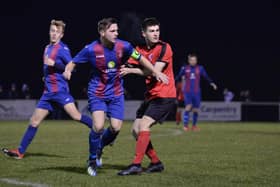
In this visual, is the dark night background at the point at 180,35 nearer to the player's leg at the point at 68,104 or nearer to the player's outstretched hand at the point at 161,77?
the player's leg at the point at 68,104

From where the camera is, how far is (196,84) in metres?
19.5

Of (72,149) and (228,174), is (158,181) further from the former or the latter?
(72,149)

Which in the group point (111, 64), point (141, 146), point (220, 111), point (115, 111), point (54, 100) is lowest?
point (220, 111)

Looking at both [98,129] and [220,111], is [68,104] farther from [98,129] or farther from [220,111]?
[220,111]

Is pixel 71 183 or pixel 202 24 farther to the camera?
pixel 202 24

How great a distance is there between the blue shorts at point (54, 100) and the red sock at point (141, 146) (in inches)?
105

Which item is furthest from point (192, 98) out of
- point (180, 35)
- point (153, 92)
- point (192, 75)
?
point (180, 35)

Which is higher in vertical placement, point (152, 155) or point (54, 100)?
point (54, 100)

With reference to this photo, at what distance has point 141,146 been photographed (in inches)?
312

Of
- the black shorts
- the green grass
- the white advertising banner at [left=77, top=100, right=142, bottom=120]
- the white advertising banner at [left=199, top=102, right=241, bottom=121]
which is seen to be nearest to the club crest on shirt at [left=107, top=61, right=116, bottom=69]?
the black shorts

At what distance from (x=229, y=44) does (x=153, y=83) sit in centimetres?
3539

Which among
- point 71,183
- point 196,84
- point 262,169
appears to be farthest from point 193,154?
point 196,84

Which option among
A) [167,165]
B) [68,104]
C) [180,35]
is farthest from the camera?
[180,35]

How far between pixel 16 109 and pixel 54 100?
63.0 feet
